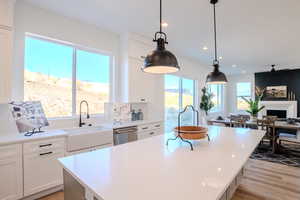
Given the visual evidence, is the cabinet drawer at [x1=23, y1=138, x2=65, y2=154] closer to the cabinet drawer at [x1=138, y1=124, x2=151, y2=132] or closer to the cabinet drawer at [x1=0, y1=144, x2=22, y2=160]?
the cabinet drawer at [x1=0, y1=144, x2=22, y2=160]

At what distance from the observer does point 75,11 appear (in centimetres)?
282

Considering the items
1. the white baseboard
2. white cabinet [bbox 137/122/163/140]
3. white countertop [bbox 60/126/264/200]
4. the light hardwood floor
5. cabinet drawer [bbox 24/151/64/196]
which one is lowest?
the light hardwood floor

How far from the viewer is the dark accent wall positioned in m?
7.30

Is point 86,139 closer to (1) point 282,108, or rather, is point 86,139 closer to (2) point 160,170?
(2) point 160,170

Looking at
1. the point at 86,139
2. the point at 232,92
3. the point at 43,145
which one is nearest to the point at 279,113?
the point at 232,92

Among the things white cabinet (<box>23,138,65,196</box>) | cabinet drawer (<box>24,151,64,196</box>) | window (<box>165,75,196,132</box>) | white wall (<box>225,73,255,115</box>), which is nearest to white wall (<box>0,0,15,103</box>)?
white cabinet (<box>23,138,65,196</box>)

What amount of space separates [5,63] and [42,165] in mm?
1460

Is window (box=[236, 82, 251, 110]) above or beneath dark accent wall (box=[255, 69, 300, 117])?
beneath

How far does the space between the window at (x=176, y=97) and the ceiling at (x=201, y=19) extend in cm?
142

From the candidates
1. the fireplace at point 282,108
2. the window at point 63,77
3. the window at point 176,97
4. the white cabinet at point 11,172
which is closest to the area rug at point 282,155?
the window at point 176,97

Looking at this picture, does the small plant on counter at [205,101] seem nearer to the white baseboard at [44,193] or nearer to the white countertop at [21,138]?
the white countertop at [21,138]

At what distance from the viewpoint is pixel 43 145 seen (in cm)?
229

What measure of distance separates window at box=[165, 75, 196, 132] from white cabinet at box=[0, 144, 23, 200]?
12.4ft

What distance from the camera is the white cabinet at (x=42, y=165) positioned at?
7.09 feet
